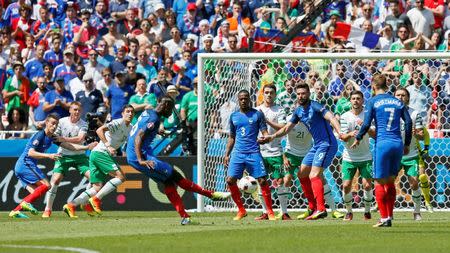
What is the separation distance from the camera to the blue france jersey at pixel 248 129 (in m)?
20.2

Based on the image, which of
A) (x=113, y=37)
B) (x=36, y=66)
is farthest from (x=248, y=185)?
(x=113, y=37)

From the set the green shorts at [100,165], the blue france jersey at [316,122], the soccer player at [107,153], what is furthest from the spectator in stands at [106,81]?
the blue france jersey at [316,122]

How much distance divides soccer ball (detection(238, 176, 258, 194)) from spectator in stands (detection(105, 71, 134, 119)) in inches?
287

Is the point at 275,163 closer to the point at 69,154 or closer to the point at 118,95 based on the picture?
the point at 69,154

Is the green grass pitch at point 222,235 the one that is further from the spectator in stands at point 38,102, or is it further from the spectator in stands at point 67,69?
the spectator in stands at point 67,69

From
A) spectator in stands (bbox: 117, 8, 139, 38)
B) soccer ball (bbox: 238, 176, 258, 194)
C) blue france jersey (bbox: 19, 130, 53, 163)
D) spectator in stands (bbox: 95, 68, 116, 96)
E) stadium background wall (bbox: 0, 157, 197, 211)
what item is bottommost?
stadium background wall (bbox: 0, 157, 197, 211)

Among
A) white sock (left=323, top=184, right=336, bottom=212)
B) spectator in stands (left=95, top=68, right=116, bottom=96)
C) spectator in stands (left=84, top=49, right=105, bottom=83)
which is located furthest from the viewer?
spectator in stands (left=84, top=49, right=105, bottom=83)

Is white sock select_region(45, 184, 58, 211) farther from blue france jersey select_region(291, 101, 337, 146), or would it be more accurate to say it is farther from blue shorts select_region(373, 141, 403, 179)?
blue shorts select_region(373, 141, 403, 179)

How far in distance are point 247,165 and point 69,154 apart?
13.1ft

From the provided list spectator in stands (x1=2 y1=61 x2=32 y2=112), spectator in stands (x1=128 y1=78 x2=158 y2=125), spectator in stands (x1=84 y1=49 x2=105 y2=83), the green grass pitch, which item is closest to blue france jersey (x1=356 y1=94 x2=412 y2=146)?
the green grass pitch

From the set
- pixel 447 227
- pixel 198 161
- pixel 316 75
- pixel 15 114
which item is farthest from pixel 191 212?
pixel 447 227

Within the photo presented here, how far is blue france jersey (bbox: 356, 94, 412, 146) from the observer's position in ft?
57.6

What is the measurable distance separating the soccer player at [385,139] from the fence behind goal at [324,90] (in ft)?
17.9

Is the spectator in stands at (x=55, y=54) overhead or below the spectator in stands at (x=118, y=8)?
below
